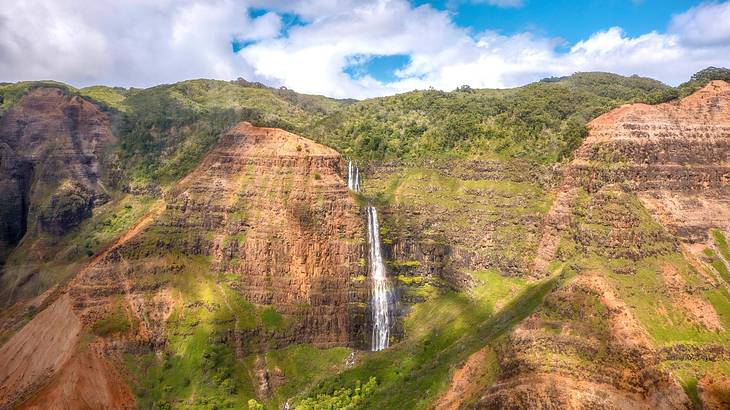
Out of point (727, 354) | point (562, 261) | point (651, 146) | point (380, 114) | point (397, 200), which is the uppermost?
point (380, 114)

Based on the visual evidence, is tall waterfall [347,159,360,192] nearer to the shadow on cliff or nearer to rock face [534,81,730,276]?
the shadow on cliff

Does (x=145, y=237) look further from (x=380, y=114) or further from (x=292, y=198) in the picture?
(x=380, y=114)

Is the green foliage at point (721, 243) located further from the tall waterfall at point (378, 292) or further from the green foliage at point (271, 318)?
the green foliage at point (271, 318)

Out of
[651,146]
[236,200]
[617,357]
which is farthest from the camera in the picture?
[236,200]

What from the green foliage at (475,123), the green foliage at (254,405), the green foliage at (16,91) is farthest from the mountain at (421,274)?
the green foliage at (16,91)

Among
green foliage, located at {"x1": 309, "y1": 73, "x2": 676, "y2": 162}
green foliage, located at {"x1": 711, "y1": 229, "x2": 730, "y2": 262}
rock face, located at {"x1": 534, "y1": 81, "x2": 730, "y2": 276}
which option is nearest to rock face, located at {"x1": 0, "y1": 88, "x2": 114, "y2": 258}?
green foliage, located at {"x1": 309, "y1": 73, "x2": 676, "y2": 162}

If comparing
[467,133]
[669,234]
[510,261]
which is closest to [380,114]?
[467,133]
